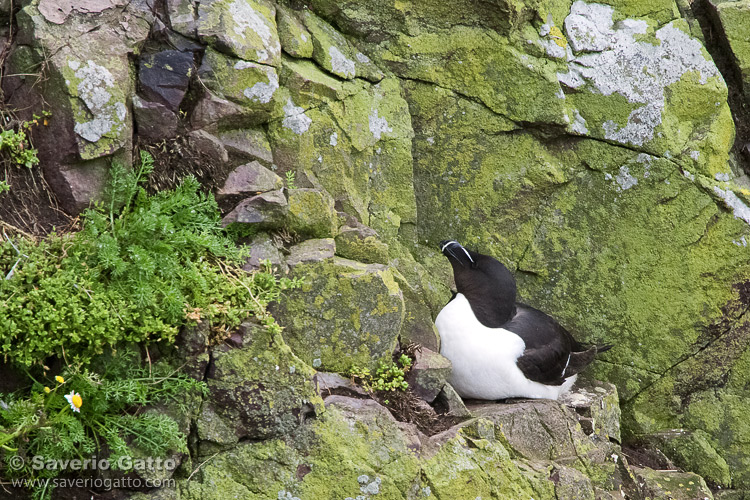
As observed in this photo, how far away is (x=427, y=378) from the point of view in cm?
465

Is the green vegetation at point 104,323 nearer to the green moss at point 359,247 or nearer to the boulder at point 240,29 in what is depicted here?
the green moss at point 359,247

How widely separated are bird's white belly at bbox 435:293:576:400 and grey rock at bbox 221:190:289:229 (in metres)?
1.66

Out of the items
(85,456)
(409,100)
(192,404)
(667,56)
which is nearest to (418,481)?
(192,404)

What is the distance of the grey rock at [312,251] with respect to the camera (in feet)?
14.3

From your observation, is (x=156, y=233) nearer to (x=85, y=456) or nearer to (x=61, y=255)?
(x=61, y=255)

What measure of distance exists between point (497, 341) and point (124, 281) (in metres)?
2.71

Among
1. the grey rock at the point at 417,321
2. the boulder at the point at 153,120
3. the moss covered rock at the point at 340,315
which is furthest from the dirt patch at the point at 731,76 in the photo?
the boulder at the point at 153,120

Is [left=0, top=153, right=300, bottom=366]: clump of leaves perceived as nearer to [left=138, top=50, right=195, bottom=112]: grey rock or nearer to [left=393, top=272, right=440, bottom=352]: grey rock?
[left=138, top=50, right=195, bottom=112]: grey rock

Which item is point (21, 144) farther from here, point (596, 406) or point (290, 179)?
point (596, 406)

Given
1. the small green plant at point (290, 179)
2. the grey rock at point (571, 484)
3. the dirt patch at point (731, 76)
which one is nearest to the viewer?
the grey rock at point (571, 484)

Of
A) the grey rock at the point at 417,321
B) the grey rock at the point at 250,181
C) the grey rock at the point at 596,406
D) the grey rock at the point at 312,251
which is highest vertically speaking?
the grey rock at the point at 250,181

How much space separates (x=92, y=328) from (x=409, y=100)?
125 inches

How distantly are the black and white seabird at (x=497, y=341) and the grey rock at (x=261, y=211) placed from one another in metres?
1.58

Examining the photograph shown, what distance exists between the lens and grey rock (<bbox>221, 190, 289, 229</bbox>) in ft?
14.4
